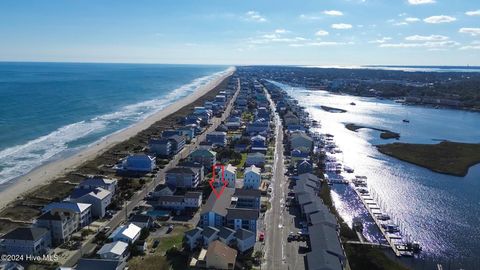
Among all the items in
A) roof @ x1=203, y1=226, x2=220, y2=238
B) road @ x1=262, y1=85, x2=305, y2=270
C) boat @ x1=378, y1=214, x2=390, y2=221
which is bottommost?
boat @ x1=378, y1=214, x2=390, y2=221

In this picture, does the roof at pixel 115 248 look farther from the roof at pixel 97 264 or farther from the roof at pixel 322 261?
the roof at pixel 322 261

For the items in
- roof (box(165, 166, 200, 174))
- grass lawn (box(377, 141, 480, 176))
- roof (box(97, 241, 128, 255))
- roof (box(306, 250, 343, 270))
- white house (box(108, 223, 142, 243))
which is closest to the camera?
roof (box(306, 250, 343, 270))

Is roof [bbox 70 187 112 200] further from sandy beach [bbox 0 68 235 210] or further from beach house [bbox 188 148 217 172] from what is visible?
beach house [bbox 188 148 217 172]

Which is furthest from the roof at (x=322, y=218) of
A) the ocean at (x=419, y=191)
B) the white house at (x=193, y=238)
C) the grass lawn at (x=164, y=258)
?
the grass lawn at (x=164, y=258)

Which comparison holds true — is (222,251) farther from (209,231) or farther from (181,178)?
(181,178)

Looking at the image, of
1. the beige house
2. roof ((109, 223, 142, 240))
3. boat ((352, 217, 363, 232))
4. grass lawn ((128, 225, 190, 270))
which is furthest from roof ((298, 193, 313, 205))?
roof ((109, 223, 142, 240))

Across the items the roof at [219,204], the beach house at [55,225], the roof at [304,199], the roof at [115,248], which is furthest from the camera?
the roof at [304,199]

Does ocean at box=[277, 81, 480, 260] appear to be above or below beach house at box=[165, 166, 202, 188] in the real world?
below
